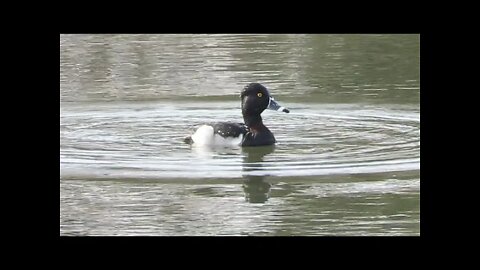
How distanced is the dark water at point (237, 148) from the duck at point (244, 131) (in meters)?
0.19

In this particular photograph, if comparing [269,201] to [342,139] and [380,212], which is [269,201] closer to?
[380,212]

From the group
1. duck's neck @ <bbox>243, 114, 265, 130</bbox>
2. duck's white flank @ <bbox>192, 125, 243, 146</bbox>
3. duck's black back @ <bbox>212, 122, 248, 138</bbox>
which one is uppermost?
duck's neck @ <bbox>243, 114, 265, 130</bbox>

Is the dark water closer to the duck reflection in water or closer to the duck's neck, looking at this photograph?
the duck reflection in water

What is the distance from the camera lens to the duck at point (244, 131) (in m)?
15.6

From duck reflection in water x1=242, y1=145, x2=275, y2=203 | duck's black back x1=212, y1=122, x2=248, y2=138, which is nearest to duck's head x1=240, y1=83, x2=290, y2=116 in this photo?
duck's black back x1=212, y1=122, x2=248, y2=138

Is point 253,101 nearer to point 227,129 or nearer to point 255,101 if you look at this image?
point 255,101

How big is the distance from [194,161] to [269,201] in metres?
1.86

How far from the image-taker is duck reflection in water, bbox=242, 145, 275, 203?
1319 centimetres

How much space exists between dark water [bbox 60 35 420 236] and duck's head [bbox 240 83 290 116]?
0.47m

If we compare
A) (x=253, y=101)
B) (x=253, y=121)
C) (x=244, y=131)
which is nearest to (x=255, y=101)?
(x=253, y=101)

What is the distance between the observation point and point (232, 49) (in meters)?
21.5

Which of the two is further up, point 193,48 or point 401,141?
point 193,48

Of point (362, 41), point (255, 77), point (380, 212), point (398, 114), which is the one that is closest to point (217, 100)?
point (255, 77)

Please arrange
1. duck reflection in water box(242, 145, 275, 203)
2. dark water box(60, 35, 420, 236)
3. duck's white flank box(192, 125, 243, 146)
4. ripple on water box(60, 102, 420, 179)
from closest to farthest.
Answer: dark water box(60, 35, 420, 236)
duck reflection in water box(242, 145, 275, 203)
ripple on water box(60, 102, 420, 179)
duck's white flank box(192, 125, 243, 146)
